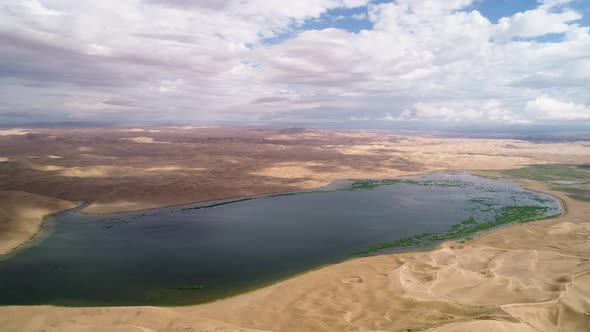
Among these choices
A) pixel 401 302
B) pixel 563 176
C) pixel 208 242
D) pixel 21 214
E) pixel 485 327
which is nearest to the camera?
pixel 485 327

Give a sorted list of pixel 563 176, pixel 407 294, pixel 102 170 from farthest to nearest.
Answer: pixel 563 176, pixel 102 170, pixel 407 294

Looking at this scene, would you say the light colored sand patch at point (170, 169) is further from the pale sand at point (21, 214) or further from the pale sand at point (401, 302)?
the pale sand at point (401, 302)

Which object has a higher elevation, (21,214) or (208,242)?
(21,214)

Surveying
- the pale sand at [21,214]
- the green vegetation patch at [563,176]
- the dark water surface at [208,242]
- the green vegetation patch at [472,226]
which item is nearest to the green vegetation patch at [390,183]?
the dark water surface at [208,242]

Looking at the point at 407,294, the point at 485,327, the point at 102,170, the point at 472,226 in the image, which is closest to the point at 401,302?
the point at 407,294

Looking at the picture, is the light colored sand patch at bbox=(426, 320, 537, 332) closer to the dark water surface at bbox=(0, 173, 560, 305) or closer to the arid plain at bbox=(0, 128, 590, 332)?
the arid plain at bbox=(0, 128, 590, 332)

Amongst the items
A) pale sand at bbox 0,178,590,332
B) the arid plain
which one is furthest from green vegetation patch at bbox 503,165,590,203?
pale sand at bbox 0,178,590,332

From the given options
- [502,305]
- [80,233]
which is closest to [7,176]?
[80,233]

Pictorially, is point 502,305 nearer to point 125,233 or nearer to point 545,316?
point 545,316

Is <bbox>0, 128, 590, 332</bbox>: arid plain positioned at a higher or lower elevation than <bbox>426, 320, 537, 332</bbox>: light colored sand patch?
lower

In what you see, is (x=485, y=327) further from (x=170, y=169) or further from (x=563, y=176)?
(x=563, y=176)
